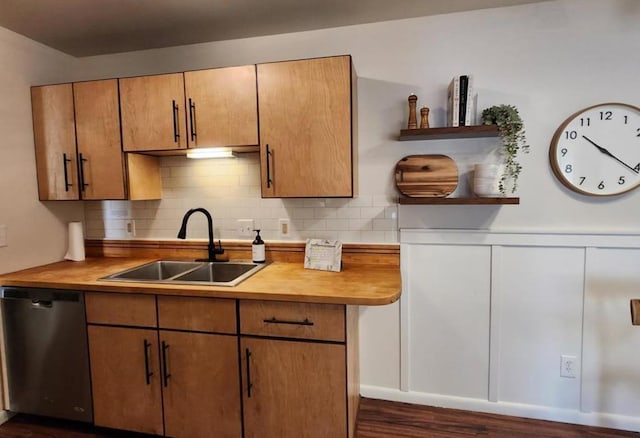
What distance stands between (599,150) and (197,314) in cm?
230

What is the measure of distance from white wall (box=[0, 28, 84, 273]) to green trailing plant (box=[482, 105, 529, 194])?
2.84 m

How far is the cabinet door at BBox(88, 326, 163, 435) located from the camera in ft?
5.87

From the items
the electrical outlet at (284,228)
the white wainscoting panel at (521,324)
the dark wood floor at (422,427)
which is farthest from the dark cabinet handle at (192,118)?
the dark wood floor at (422,427)

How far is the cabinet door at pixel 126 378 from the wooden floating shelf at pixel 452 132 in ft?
5.74

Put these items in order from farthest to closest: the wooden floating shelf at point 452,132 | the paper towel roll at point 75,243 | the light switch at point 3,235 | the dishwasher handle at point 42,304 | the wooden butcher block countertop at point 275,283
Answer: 1. the paper towel roll at point 75,243
2. the light switch at point 3,235
3. the dishwasher handle at point 42,304
4. the wooden floating shelf at point 452,132
5. the wooden butcher block countertop at point 275,283

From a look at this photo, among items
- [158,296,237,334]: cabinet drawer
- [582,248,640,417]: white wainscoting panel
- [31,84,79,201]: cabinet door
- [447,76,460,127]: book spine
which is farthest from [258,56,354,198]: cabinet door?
[582,248,640,417]: white wainscoting panel

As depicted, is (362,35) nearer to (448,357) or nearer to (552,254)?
(552,254)

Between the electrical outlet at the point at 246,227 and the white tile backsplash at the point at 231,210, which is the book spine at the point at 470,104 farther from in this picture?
the electrical outlet at the point at 246,227

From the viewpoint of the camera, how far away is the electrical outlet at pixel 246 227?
2318 mm

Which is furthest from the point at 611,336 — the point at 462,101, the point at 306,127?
the point at 306,127

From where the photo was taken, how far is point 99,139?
2.11m

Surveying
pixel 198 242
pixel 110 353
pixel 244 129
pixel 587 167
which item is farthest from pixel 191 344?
pixel 587 167

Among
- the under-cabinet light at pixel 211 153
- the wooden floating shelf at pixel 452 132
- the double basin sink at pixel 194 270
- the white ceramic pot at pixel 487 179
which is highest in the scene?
the wooden floating shelf at pixel 452 132

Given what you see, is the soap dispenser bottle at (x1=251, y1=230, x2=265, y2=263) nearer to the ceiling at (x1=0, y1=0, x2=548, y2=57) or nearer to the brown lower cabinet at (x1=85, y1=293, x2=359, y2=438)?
the brown lower cabinet at (x1=85, y1=293, x2=359, y2=438)
